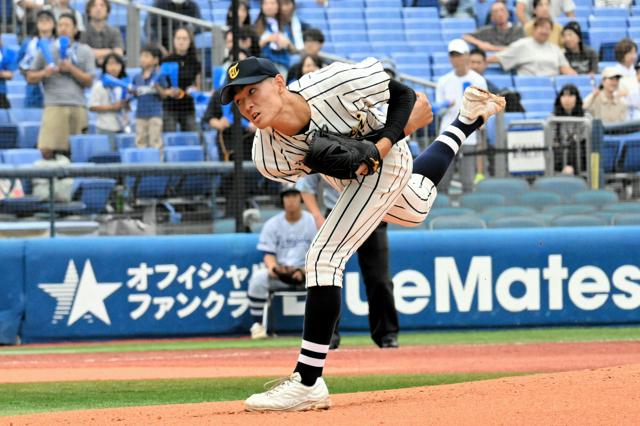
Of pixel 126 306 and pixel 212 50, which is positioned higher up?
pixel 212 50

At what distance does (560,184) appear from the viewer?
12.0 metres

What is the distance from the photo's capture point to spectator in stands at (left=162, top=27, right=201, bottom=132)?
1273 centimetres

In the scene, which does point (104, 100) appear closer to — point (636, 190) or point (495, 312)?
point (495, 312)

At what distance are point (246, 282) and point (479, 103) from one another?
5.70m

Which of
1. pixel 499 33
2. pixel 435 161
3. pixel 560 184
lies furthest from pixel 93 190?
pixel 499 33

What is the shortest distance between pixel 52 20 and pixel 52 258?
10.9ft

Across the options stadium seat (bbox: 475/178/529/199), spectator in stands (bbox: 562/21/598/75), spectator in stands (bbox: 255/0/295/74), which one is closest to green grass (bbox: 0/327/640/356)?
stadium seat (bbox: 475/178/529/199)

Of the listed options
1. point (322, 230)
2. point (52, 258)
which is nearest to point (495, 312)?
point (52, 258)

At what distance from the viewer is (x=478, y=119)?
21.4 feet

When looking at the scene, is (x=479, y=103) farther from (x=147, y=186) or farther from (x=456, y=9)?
(x=456, y=9)

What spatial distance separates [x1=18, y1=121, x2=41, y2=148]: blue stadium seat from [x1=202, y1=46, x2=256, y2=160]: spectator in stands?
1838 millimetres

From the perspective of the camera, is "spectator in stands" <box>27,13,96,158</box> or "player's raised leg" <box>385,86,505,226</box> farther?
"spectator in stands" <box>27,13,96,158</box>

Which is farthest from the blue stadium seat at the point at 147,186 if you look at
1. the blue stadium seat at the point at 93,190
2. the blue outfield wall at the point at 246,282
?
the blue outfield wall at the point at 246,282

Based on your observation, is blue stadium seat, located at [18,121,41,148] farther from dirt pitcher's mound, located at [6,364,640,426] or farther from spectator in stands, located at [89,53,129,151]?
dirt pitcher's mound, located at [6,364,640,426]
